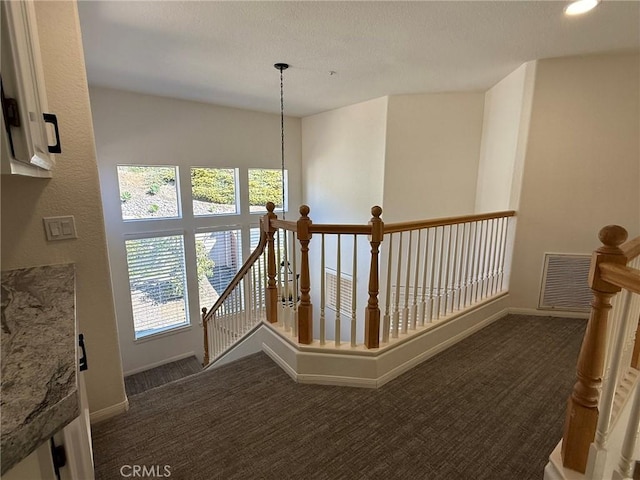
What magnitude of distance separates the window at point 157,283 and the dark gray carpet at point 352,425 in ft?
9.51

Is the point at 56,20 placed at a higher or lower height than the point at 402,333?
higher

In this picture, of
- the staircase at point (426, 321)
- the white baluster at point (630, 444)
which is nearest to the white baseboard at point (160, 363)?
the staircase at point (426, 321)

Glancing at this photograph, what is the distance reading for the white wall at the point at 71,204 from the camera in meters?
1.41

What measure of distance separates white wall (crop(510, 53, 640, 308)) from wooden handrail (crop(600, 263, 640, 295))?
232 cm

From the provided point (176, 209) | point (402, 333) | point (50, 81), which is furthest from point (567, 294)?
point (176, 209)

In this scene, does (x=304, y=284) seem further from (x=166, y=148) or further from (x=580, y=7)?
(x=166, y=148)

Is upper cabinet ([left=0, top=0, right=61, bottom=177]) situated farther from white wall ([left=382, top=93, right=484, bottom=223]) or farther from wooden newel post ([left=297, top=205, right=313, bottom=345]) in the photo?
white wall ([left=382, top=93, right=484, bottom=223])

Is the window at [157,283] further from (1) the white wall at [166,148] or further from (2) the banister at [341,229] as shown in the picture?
(2) the banister at [341,229]

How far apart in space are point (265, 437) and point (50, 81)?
2081 millimetres

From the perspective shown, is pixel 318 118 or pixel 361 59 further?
pixel 318 118

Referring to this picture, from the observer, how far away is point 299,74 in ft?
11.4

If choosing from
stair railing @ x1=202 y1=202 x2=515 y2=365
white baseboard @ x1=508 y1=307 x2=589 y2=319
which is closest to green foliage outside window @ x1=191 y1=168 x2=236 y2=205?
stair railing @ x1=202 y1=202 x2=515 y2=365

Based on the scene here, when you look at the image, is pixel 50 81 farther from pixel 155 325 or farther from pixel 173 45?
pixel 155 325

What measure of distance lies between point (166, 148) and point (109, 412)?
3742 mm
